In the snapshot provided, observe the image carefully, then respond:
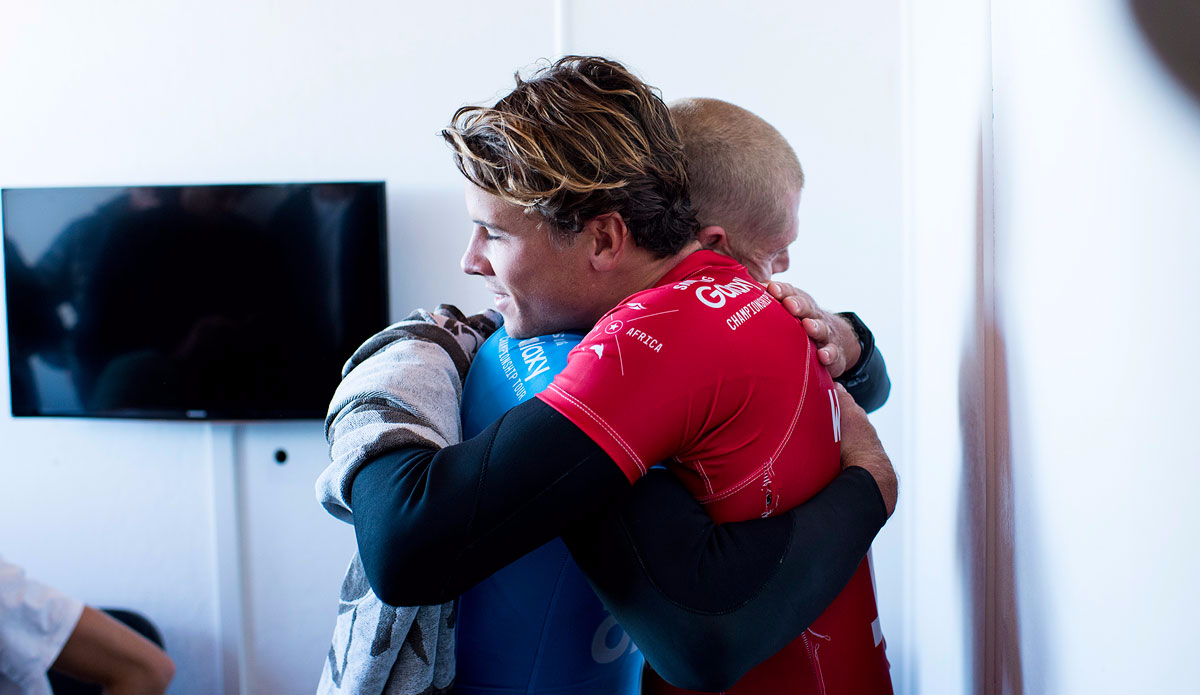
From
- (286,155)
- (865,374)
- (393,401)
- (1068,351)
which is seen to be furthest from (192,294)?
(1068,351)

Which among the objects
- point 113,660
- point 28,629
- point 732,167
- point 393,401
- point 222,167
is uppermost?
point 732,167

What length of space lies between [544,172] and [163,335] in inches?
91.2

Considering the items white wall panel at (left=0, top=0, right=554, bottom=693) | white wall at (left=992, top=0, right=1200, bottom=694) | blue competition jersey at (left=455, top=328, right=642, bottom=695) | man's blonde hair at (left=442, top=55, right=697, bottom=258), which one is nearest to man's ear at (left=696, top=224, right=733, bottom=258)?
man's blonde hair at (left=442, top=55, right=697, bottom=258)

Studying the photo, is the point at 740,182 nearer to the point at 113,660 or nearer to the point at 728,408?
the point at 728,408

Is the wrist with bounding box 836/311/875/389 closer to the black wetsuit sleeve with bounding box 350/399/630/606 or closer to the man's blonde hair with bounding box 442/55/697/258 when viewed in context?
the man's blonde hair with bounding box 442/55/697/258

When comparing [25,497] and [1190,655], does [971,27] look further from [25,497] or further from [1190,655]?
[25,497]

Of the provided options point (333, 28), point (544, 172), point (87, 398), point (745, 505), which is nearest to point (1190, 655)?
point (745, 505)

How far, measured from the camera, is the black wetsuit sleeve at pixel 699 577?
76 centimetres

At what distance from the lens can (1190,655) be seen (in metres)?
0.52

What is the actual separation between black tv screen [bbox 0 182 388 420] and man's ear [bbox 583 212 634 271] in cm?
177

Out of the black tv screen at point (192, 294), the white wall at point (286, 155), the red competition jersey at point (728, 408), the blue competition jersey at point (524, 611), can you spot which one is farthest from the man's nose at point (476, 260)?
the black tv screen at point (192, 294)

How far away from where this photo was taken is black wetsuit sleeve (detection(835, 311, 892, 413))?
133 cm

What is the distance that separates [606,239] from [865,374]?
0.60m

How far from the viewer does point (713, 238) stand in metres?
1.14
